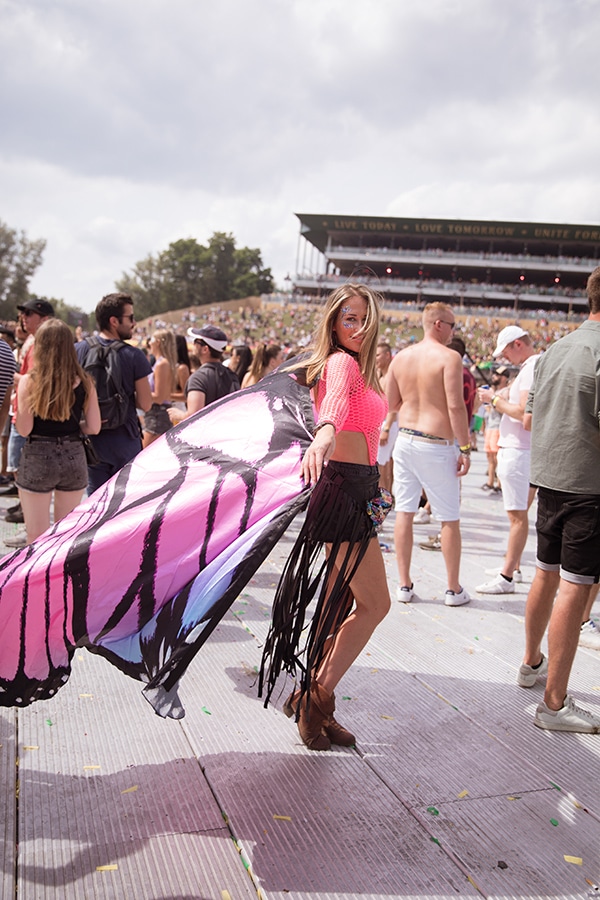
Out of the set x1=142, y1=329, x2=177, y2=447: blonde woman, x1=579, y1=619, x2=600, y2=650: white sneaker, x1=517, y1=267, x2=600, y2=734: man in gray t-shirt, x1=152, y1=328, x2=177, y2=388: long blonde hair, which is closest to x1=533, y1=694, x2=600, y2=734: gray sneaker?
x1=517, y1=267, x2=600, y2=734: man in gray t-shirt

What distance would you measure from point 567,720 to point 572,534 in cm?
89

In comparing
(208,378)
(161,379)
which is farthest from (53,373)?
(161,379)

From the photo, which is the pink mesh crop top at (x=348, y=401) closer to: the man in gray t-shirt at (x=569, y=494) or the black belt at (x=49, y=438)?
the man in gray t-shirt at (x=569, y=494)

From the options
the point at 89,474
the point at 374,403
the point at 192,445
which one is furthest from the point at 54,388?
the point at 374,403

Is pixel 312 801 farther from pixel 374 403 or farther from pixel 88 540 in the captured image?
pixel 374 403

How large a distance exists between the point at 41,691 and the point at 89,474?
8.40ft

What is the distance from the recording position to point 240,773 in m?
2.67

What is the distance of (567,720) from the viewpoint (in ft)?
10.6

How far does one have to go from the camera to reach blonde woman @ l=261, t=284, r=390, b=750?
2.68 m

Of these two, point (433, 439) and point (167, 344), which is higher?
point (167, 344)

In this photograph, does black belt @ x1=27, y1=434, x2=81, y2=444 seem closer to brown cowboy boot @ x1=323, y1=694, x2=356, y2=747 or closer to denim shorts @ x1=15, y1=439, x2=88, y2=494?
denim shorts @ x1=15, y1=439, x2=88, y2=494

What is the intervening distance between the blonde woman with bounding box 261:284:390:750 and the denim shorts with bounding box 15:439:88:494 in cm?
206

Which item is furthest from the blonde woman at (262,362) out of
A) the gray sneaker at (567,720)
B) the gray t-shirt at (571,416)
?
the gray sneaker at (567,720)

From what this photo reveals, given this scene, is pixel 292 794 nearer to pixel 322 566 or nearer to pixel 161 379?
pixel 322 566
